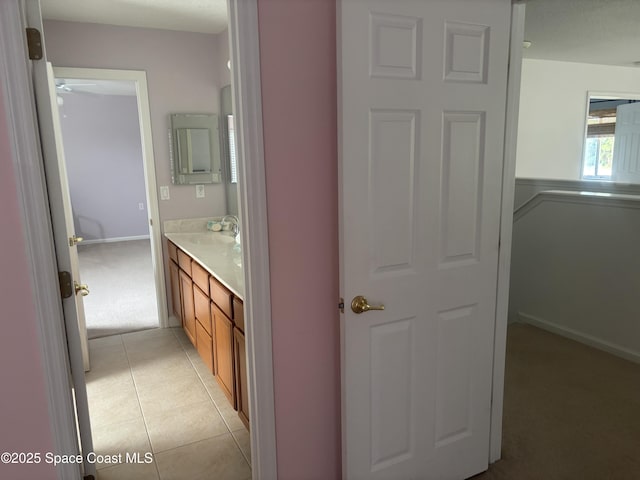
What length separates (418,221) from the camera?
1751 millimetres

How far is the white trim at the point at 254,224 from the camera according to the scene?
1.50 meters

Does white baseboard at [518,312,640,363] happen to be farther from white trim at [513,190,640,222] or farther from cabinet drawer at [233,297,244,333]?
cabinet drawer at [233,297,244,333]

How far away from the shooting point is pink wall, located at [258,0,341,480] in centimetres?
157

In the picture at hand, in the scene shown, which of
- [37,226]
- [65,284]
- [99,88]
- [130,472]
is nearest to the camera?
[37,226]

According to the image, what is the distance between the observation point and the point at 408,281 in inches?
70.1

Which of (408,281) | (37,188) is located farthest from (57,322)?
(408,281)

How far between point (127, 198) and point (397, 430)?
7.47 meters

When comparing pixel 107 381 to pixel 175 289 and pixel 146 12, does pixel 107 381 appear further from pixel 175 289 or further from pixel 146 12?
pixel 146 12

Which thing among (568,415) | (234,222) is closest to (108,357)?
(234,222)

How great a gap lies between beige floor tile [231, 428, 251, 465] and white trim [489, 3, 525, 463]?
119cm

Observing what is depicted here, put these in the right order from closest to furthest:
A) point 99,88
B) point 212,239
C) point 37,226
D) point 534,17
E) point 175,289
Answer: point 37,226, point 534,17, point 212,239, point 175,289, point 99,88

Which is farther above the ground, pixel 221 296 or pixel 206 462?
pixel 221 296

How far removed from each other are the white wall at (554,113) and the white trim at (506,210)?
3.51 meters

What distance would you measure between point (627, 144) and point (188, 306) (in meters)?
5.69
